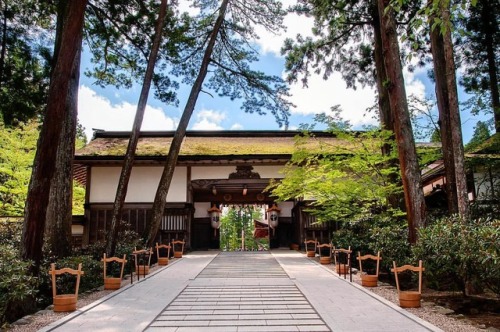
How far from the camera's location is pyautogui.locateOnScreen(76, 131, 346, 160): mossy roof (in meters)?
15.5

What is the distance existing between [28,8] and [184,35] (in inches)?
183

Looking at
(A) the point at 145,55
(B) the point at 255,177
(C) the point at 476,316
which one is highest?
(A) the point at 145,55

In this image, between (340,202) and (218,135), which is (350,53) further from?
(218,135)

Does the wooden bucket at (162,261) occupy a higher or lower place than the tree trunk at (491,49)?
lower

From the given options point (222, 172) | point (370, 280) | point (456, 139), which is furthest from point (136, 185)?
point (456, 139)

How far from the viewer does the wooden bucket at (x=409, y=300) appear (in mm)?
5633

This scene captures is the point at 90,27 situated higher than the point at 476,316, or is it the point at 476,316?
the point at 90,27

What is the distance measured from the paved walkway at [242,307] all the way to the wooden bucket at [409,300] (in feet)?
0.73

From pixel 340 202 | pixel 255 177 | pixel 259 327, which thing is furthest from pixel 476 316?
pixel 255 177

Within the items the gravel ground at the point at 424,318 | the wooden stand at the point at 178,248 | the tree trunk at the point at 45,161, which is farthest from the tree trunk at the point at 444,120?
the wooden stand at the point at 178,248

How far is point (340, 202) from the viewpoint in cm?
1037

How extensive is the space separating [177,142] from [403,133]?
7.50 meters

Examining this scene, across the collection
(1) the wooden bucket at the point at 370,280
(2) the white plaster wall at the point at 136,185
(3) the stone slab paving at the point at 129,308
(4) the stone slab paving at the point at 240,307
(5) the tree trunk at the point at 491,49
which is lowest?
(4) the stone slab paving at the point at 240,307

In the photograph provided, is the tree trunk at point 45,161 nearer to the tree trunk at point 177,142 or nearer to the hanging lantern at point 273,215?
the tree trunk at point 177,142
